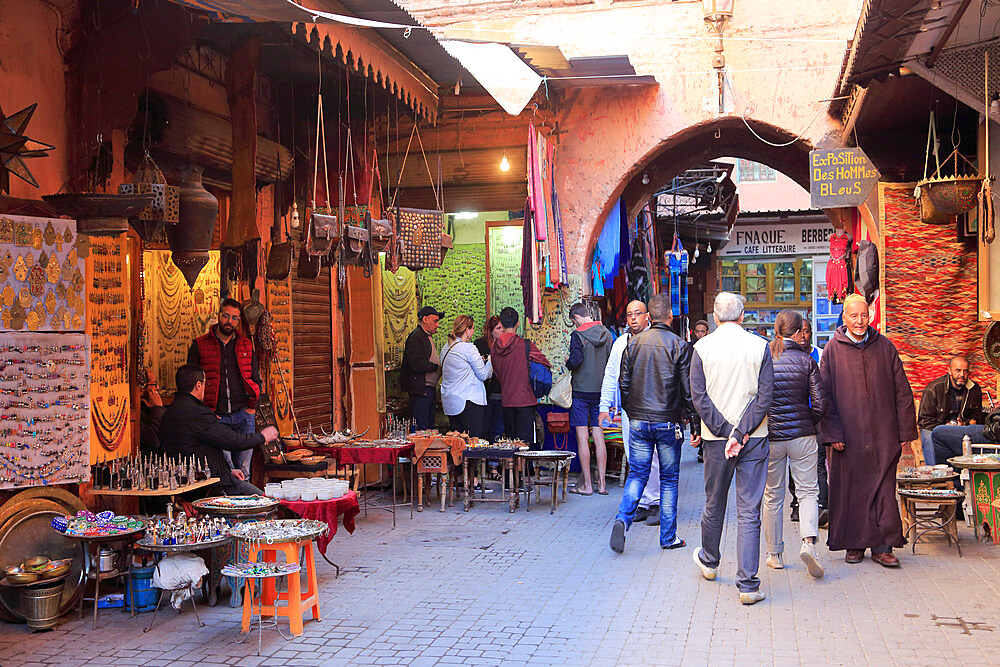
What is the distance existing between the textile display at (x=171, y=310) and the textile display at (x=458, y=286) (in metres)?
4.55

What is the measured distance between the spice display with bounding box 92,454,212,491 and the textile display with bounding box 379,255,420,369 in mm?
6099

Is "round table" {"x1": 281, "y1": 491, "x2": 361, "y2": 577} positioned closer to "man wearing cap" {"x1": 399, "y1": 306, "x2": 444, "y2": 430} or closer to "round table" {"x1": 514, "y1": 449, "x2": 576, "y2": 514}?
"round table" {"x1": 514, "y1": 449, "x2": 576, "y2": 514}

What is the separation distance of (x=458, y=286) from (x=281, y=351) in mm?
4142

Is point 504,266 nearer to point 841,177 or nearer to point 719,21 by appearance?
point 719,21

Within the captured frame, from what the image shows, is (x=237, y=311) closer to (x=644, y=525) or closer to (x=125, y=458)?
(x=125, y=458)

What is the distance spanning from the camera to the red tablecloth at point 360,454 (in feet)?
29.7

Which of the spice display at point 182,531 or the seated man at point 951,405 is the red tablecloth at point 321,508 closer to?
the spice display at point 182,531

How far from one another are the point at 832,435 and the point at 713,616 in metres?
2.02

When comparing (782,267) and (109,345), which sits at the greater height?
(782,267)

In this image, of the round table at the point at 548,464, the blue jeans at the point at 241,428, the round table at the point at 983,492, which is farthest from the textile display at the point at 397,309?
the round table at the point at 983,492

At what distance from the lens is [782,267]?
25.5 meters

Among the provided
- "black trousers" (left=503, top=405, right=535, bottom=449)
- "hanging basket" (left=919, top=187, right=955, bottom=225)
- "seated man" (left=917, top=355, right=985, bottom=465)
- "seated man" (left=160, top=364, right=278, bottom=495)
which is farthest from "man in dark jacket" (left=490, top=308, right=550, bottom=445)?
"hanging basket" (left=919, top=187, right=955, bottom=225)

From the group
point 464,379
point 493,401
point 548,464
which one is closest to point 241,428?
point 464,379

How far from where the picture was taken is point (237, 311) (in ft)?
28.1
